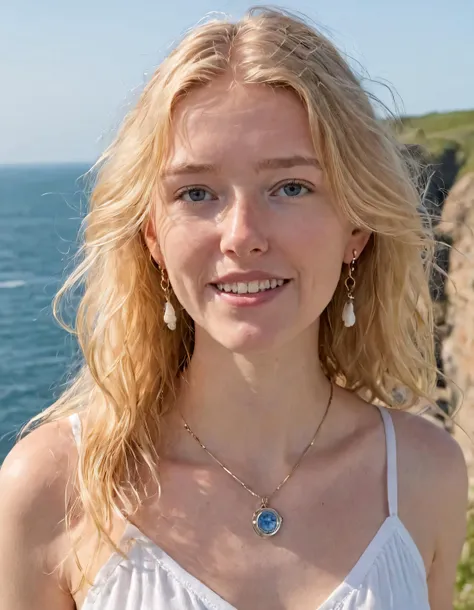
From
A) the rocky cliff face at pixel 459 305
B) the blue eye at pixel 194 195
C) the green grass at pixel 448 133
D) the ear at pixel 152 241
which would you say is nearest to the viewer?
the blue eye at pixel 194 195

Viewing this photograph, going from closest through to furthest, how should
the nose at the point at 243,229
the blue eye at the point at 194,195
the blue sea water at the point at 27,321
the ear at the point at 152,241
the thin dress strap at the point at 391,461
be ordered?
the nose at the point at 243,229
the blue eye at the point at 194,195
the ear at the point at 152,241
the thin dress strap at the point at 391,461
the blue sea water at the point at 27,321

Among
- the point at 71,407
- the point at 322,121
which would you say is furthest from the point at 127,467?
the point at 322,121

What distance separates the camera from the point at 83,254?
8.68 feet

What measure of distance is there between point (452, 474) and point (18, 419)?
14.8 m

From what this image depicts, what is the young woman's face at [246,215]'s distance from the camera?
209cm

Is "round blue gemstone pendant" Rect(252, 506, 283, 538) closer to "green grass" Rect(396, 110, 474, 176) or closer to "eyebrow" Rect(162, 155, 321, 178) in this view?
"eyebrow" Rect(162, 155, 321, 178)

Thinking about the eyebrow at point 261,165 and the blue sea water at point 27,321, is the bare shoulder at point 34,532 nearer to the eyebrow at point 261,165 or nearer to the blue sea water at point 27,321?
the eyebrow at point 261,165

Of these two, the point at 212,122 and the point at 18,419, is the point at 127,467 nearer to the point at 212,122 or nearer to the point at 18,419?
the point at 212,122

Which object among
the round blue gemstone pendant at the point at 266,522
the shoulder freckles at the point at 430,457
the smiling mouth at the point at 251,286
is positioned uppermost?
the smiling mouth at the point at 251,286

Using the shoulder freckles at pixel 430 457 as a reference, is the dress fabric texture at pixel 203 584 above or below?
below

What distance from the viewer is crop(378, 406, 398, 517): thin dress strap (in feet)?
8.02

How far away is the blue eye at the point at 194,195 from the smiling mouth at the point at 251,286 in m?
0.23

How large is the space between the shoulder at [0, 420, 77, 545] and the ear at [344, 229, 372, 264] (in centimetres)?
99

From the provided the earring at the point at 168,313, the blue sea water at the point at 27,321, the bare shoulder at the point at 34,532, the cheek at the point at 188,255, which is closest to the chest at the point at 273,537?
the bare shoulder at the point at 34,532
